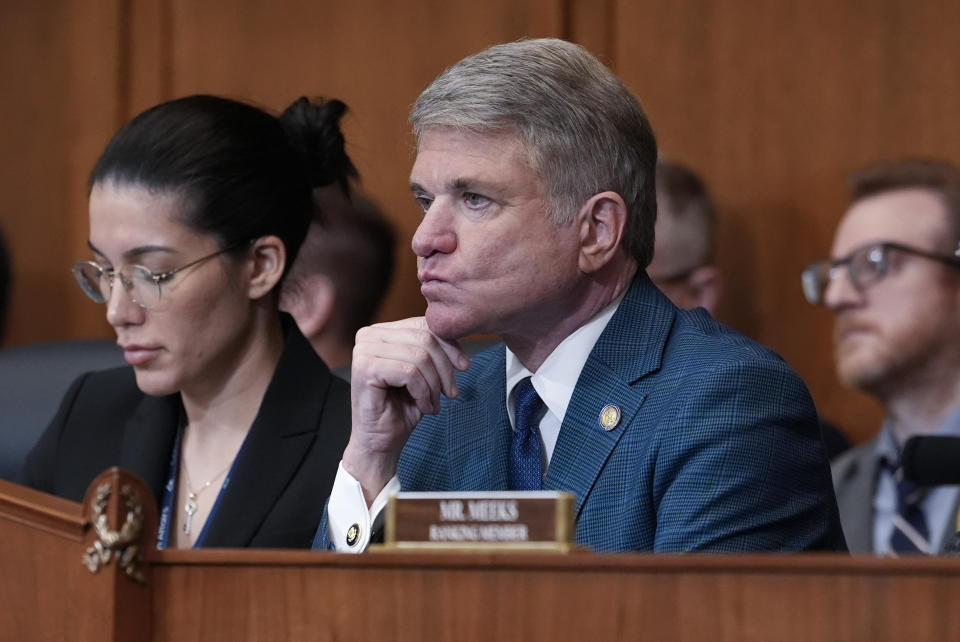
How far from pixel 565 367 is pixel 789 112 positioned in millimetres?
1629

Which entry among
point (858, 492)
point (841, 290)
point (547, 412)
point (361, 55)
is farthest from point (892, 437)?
point (361, 55)

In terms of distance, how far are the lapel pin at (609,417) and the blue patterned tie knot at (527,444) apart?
109 mm

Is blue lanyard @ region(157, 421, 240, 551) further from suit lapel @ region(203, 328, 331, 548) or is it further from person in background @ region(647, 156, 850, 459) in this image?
person in background @ region(647, 156, 850, 459)

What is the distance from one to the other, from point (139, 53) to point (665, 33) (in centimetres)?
131

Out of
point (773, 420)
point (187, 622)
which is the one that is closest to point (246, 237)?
point (773, 420)

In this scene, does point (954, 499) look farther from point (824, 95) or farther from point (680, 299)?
point (824, 95)

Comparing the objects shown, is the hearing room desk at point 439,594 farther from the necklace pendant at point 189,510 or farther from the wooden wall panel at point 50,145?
the wooden wall panel at point 50,145

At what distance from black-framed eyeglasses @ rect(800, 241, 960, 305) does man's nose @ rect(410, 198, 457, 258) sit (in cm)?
138

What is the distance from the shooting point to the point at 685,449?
1579 millimetres

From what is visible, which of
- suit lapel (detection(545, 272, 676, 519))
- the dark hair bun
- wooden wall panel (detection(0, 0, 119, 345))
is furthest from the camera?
wooden wall panel (detection(0, 0, 119, 345))

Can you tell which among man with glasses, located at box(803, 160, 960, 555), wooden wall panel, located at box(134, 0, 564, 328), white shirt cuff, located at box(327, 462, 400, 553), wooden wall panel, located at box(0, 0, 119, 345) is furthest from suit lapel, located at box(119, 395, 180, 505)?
wooden wall panel, located at box(0, 0, 119, 345)

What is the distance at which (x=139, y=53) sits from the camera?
3604mm

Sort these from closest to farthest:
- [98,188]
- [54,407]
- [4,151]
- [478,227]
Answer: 1. [478,227]
2. [98,188]
3. [54,407]
4. [4,151]

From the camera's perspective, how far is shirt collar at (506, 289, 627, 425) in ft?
5.77
